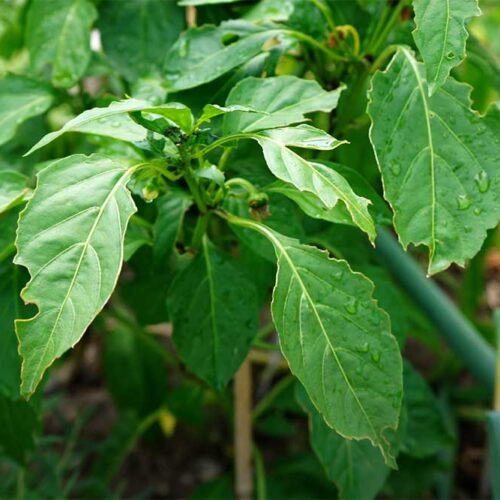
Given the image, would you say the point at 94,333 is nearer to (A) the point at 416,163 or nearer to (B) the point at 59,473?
(B) the point at 59,473

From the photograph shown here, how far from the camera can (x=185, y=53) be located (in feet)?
2.68

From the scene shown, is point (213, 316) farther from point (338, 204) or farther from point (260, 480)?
point (260, 480)

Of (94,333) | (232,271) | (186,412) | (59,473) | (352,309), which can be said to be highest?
(352,309)

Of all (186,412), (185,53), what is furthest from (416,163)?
(186,412)

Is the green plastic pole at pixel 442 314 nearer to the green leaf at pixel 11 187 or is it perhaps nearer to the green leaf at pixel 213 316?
the green leaf at pixel 213 316

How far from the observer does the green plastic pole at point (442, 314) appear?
1094 millimetres

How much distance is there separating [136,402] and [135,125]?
0.78 meters

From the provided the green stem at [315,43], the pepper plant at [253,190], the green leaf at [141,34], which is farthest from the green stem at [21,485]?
the green stem at [315,43]

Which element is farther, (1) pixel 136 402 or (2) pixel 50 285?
(1) pixel 136 402

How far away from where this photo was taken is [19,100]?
907mm

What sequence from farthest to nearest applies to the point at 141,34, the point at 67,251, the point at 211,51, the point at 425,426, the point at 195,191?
1. the point at 425,426
2. the point at 141,34
3. the point at 211,51
4. the point at 195,191
5. the point at 67,251

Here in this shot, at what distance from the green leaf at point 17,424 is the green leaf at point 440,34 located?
0.56 metres

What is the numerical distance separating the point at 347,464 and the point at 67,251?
1.45ft

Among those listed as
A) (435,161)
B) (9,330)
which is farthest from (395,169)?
(9,330)
